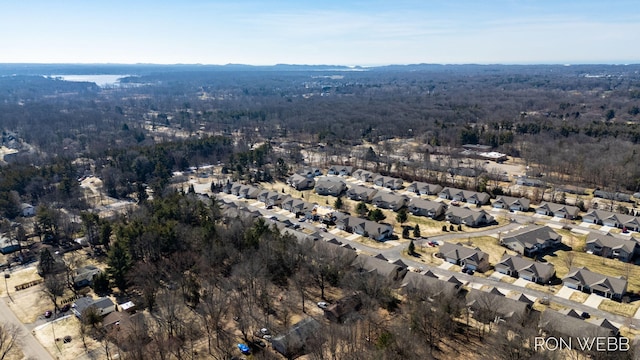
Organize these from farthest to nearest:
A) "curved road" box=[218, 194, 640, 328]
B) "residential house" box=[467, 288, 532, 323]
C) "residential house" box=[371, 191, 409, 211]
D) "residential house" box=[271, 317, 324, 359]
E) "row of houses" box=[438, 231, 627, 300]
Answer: "residential house" box=[371, 191, 409, 211] → "row of houses" box=[438, 231, 627, 300] → "curved road" box=[218, 194, 640, 328] → "residential house" box=[467, 288, 532, 323] → "residential house" box=[271, 317, 324, 359]

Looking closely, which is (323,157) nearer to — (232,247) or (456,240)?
(456,240)

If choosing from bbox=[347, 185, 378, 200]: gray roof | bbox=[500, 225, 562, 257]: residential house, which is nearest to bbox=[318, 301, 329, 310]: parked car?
bbox=[500, 225, 562, 257]: residential house

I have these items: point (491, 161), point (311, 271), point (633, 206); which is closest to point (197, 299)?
point (311, 271)

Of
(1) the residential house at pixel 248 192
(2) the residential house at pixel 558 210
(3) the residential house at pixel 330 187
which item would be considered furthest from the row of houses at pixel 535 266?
(1) the residential house at pixel 248 192

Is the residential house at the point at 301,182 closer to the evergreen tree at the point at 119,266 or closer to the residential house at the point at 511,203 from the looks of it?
the residential house at the point at 511,203

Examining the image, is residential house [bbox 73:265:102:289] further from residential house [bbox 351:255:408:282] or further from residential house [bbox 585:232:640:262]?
residential house [bbox 585:232:640:262]

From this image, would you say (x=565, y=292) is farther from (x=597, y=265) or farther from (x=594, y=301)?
(x=597, y=265)
